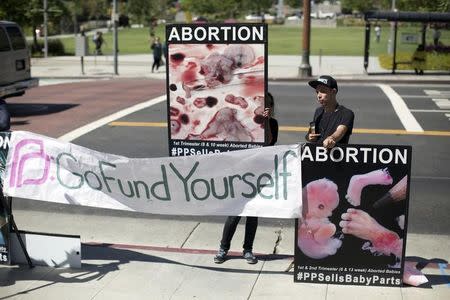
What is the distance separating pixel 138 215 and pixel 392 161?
4153mm

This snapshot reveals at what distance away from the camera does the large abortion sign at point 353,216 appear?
584cm

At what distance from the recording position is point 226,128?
7363mm

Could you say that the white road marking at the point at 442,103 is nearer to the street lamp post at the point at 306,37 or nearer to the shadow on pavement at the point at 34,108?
the street lamp post at the point at 306,37

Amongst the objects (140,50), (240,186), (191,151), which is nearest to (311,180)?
(240,186)

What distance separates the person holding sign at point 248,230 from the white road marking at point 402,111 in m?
8.88

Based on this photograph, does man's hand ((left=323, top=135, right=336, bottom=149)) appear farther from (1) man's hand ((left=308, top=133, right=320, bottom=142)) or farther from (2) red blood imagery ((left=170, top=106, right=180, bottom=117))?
(2) red blood imagery ((left=170, top=106, right=180, bottom=117))

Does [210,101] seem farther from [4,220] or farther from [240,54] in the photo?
[4,220]

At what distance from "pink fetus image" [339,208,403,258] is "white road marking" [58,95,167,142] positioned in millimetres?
9026

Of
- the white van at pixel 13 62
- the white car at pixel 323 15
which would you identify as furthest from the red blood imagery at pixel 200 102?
the white car at pixel 323 15

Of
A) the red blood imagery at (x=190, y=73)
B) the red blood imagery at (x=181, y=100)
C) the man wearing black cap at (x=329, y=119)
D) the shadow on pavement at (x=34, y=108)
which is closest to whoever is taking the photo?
the man wearing black cap at (x=329, y=119)

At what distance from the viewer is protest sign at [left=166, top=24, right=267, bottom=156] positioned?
23.0 ft

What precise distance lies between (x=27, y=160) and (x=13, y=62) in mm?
11788

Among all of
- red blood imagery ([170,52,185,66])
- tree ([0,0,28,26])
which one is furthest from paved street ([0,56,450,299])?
tree ([0,0,28,26])

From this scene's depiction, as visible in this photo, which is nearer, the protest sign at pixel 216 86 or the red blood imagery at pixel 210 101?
the protest sign at pixel 216 86
